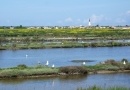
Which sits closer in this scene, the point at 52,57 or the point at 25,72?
the point at 25,72

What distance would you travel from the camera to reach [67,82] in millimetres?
Answer: 24234

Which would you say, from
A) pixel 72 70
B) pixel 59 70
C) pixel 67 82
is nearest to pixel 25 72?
pixel 59 70

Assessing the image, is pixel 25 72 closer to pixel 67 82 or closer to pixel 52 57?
pixel 67 82

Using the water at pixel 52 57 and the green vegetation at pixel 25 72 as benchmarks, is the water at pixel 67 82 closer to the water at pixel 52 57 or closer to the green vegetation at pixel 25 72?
the green vegetation at pixel 25 72

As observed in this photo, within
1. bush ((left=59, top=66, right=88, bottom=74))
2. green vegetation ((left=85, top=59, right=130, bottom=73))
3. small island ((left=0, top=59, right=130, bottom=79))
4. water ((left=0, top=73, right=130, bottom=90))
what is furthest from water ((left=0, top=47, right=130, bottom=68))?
Result: water ((left=0, top=73, right=130, bottom=90))

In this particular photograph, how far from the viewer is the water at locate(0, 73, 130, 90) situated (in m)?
22.3

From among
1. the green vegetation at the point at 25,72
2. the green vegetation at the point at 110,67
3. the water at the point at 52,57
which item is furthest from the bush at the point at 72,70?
the water at the point at 52,57

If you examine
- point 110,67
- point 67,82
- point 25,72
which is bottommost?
point 67,82

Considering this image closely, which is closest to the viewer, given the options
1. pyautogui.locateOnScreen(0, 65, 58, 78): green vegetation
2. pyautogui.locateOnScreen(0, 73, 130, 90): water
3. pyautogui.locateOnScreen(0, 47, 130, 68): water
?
pyautogui.locateOnScreen(0, 73, 130, 90): water

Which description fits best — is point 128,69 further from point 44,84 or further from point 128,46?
point 128,46

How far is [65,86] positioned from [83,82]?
188cm

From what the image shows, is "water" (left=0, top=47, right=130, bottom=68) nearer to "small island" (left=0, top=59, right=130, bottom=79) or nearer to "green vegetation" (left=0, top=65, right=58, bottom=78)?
"small island" (left=0, top=59, right=130, bottom=79)

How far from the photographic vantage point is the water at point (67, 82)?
879 inches

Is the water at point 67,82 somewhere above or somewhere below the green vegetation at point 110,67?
below
